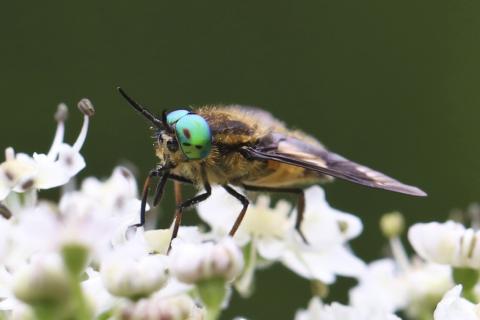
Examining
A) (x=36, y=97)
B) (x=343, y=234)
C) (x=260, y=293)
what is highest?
(x=343, y=234)

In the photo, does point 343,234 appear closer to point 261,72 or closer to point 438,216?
point 438,216

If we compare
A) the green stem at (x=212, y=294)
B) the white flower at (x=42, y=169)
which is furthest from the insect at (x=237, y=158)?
the green stem at (x=212, y=294)

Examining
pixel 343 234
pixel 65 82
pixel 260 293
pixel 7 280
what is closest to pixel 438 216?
pixel 260 293

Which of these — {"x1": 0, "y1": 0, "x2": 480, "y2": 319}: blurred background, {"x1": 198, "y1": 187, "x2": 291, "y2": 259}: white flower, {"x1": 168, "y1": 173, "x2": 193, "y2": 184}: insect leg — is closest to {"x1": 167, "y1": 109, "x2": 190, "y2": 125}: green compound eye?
{"x1": 168, "y1": 173, "x2": 193, "y2": 184}: insect leg

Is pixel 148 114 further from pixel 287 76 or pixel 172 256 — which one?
pixel 287 76

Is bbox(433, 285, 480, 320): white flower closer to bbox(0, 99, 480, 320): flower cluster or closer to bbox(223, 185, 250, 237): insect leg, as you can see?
bbox(0, 99, 480, 320): flower cluster

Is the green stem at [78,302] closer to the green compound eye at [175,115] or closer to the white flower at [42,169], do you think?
the white flower at [42,169]

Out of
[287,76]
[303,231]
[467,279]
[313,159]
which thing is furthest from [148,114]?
[287,76]
